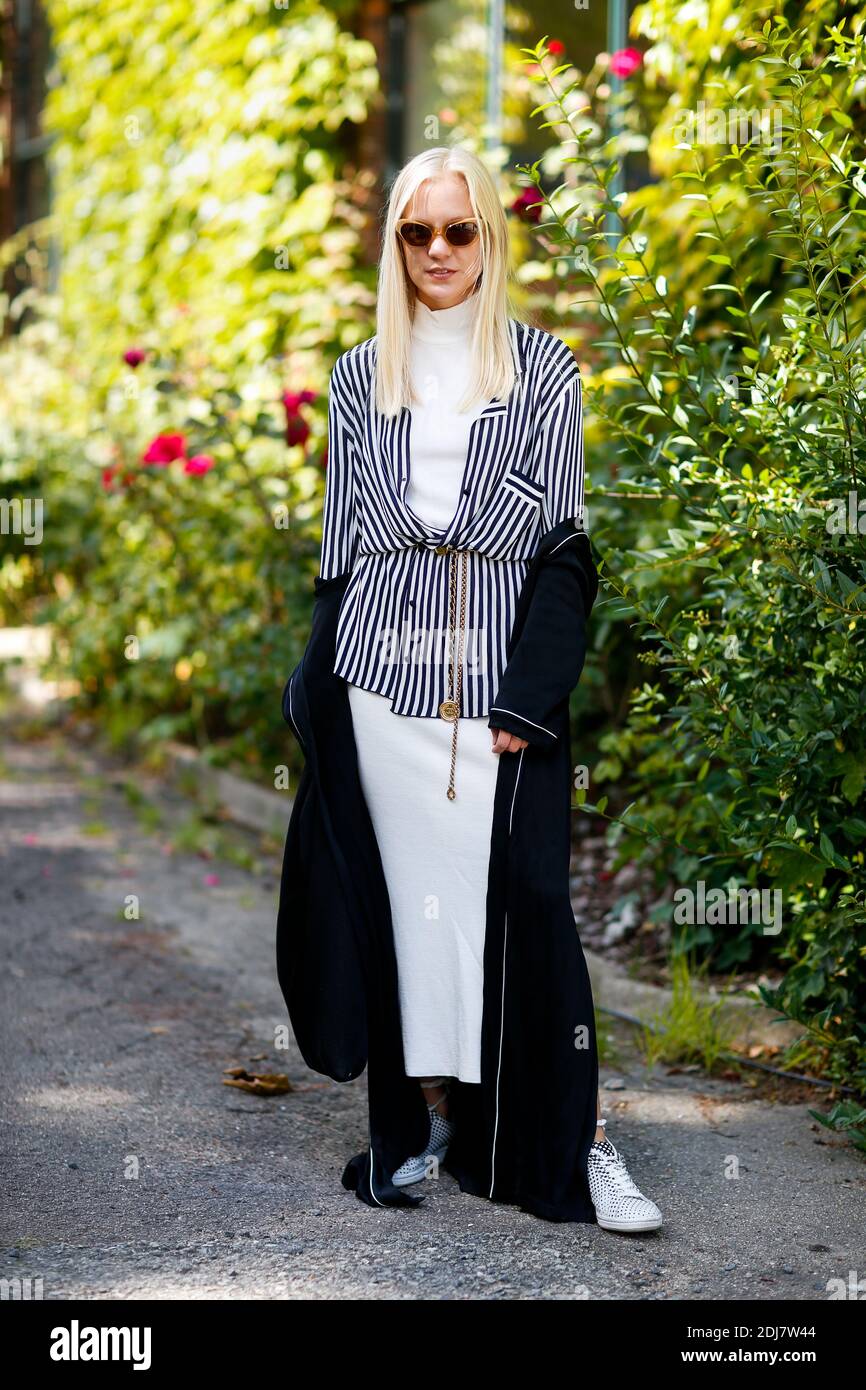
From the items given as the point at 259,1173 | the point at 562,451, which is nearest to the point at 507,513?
the point at 562,451

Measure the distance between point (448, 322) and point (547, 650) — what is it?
0.67 metres

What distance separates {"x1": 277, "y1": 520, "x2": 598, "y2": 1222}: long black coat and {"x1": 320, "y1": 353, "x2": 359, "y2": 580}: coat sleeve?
0.10m

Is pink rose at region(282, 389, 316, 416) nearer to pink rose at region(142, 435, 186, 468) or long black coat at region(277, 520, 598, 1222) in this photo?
pink rose at region(142, 435, 186, 468)

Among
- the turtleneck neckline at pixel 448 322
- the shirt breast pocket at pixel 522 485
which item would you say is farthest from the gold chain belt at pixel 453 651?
the turtleneck neckline at pixel 448 322

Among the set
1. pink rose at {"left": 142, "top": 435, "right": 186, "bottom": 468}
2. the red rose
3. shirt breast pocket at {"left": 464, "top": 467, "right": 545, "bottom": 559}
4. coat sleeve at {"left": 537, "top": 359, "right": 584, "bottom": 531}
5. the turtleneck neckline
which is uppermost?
the red rose

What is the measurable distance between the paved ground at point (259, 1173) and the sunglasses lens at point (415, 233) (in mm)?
1860

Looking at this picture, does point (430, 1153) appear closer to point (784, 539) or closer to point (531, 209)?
point (784, 539)

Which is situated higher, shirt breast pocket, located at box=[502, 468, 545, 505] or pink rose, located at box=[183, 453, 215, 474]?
pink rose, located at box=[183, 453, 215, 474]

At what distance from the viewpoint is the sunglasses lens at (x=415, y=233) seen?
2.77m

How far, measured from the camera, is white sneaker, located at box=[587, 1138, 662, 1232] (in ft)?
8.95

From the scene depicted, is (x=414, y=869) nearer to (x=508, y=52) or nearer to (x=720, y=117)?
(x=720, y=117)

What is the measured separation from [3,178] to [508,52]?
7.72 meters

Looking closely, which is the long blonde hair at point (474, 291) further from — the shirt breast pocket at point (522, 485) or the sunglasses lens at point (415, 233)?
the shirt breast pocket at point (522, 485)

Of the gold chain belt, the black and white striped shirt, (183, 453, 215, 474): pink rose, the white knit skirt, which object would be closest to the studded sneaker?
the white knit skirt
